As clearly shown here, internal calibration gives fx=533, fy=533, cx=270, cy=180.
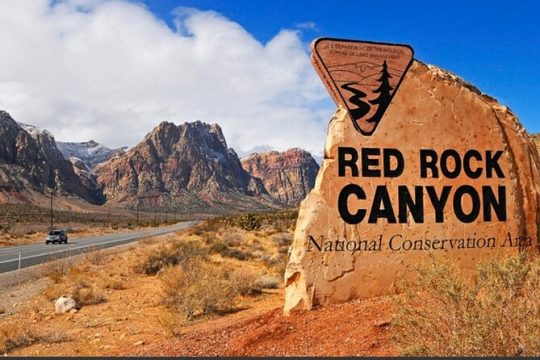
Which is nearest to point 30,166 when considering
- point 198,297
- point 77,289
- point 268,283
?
point 77,289

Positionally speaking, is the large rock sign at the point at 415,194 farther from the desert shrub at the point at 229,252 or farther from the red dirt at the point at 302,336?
the desert shrub at the point at 229,252

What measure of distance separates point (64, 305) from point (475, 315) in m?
10.3

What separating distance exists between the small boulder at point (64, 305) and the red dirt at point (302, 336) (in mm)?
4736

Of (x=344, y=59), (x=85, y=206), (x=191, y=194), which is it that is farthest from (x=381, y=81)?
(x=191, y=194)

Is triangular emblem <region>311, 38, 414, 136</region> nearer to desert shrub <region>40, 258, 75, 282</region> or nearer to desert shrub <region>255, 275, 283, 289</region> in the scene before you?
desert shrub <region>255, 275, 283, 289</region>

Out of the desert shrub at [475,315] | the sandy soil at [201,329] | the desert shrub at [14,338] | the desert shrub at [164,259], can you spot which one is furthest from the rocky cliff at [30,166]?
the desert shrub at [475,315]

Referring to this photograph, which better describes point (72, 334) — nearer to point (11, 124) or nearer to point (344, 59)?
point (344, 59)

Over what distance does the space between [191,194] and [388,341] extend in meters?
192

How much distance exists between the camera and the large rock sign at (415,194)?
782 cm

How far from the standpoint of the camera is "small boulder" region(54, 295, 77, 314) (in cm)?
1222

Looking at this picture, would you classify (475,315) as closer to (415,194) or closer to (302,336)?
(302,336)

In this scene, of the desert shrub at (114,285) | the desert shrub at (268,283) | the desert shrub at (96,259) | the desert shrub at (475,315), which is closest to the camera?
the desert shrub at (475,315)

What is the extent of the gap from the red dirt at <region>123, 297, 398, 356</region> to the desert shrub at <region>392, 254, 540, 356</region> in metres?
0.64

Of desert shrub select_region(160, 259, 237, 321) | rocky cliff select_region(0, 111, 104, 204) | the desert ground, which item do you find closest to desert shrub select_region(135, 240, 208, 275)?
the desert ground
